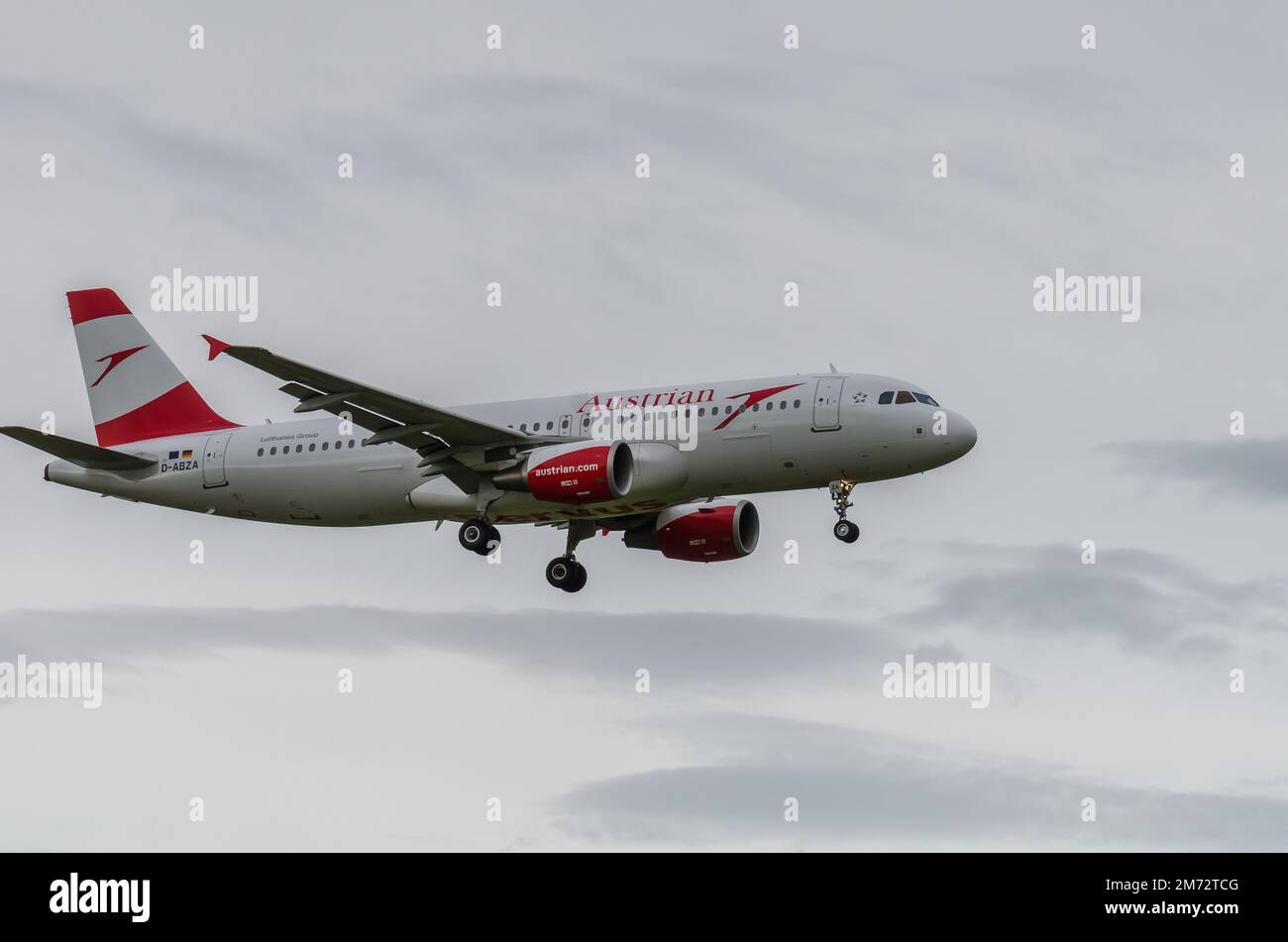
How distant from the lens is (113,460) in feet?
191

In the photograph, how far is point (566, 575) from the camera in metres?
57.2

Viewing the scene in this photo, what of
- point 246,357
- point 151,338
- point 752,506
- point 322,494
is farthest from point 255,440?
point 752,506

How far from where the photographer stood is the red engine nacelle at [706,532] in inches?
2286

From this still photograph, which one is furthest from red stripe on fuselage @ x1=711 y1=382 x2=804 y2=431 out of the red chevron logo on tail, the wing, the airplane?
the red chevron logo on tail

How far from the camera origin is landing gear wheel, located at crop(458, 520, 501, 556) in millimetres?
53562

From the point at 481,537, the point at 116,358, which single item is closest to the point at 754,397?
the point at 481,537

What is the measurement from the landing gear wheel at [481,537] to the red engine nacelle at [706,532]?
672cm

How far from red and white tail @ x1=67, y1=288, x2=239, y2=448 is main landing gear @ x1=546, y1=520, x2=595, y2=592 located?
11.2m

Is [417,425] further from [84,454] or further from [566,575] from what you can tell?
[84,454]

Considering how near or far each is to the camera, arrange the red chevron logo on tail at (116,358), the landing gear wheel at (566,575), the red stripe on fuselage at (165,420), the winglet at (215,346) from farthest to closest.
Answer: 1. the red chevron logo on tail at (116,358)
2. the red stripe on fuselage at (165,420)
3. the landing gear wheel at (566,575)
4. the winglet at (215,346)

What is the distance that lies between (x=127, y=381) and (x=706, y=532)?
1933cm

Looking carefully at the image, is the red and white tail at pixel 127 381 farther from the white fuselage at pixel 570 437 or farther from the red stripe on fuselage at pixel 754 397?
the red stripe on fuselage at pixel 754 397

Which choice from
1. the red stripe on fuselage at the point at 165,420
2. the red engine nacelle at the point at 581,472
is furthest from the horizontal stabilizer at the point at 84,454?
the red engine nacelle at the point at 581,472

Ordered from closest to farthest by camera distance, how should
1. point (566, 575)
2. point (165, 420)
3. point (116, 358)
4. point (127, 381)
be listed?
point (566, 575) < point (165, 420) < point (127, 381) < point (116, 358)
